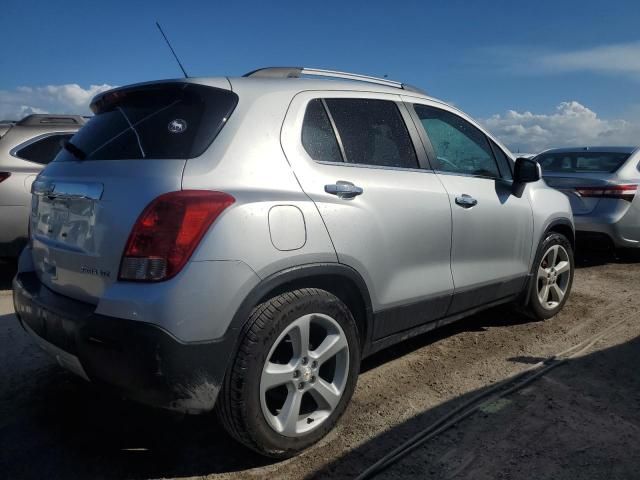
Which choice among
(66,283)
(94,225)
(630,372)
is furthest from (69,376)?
(630,372)

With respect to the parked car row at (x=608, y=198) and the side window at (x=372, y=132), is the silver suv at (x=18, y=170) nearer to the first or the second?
the side window at (x=372, y=132)

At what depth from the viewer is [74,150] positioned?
279cm

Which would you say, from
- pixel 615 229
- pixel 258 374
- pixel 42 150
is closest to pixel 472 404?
pixel 258 374

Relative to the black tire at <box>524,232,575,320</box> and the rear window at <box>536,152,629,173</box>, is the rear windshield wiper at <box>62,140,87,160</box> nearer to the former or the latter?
the black tire at <box>524,232,575,320</box>

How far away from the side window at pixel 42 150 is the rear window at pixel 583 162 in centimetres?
592

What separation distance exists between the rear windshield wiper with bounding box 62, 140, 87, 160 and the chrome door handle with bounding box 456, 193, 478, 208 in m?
2.13

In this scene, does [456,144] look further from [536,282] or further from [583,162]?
[583,162]

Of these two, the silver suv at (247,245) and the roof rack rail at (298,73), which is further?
the roof rack rail at (298,73)

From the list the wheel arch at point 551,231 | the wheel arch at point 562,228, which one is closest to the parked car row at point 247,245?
the wheel arch at point 551,231

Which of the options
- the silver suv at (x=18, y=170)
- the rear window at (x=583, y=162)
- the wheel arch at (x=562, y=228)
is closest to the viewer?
the wheel arch at (x=562, y=228)

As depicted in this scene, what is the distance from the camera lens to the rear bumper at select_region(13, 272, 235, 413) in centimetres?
213

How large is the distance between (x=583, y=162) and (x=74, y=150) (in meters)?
6.44

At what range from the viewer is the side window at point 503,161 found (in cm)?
405

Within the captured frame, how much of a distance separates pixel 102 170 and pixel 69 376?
1616mm
